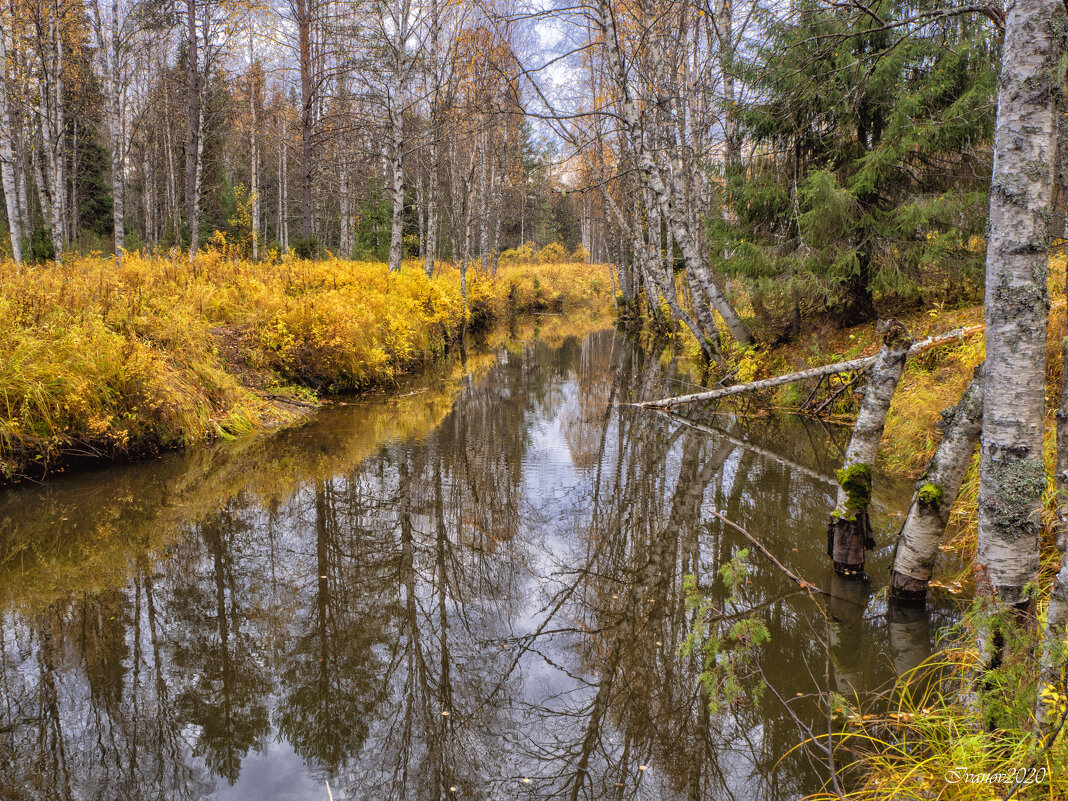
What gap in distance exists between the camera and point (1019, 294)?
8.27 feet

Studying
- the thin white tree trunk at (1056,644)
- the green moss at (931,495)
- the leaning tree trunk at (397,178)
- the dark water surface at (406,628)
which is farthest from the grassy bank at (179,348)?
the thin white tree trunk at (1056,644)

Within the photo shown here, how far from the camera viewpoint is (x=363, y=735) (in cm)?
312

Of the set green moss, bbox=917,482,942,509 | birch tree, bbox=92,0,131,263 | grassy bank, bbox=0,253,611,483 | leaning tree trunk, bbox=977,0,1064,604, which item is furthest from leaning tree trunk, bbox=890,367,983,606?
birch tree, bbox=92,0,131,263

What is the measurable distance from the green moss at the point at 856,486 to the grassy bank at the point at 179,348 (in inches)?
258

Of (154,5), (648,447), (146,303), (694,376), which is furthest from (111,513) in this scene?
(154,5)

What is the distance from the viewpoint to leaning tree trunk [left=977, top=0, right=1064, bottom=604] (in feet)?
8.02

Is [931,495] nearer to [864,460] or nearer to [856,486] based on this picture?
[856,486]

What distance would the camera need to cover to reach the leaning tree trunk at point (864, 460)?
4402 mm

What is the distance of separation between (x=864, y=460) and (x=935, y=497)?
2.34 feet

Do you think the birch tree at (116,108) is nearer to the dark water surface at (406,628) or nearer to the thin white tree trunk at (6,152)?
the thin white tree trunk at (6,152)

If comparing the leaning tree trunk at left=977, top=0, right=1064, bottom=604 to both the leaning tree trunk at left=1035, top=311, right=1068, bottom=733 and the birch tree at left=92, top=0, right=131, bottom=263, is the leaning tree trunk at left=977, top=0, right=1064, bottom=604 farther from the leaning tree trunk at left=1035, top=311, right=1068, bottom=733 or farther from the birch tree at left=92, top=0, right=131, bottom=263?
the birch tree at left=92, top=0, right=131, bottom=263

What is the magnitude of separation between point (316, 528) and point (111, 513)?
180cm

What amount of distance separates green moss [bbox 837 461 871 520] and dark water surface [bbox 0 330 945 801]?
590 millimetres

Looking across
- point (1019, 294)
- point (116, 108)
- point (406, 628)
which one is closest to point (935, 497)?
point (1019, 294)
